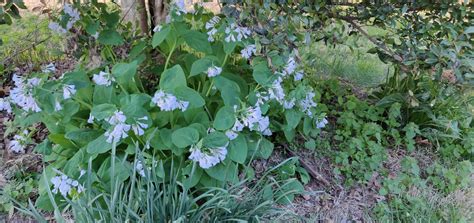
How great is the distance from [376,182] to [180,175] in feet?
3.53

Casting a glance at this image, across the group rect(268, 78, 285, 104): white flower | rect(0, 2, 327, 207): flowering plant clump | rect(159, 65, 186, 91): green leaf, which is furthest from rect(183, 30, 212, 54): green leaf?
rect(268, 78, 285, 104): white flower

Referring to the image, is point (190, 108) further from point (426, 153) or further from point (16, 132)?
point (426, 153)

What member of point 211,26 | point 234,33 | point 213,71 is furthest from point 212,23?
point 213,71

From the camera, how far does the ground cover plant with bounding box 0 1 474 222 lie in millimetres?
1832

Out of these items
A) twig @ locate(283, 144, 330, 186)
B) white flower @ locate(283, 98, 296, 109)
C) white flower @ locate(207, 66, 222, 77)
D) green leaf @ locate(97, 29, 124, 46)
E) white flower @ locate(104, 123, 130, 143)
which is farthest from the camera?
twig @ locate(283, 144, 330, 186)

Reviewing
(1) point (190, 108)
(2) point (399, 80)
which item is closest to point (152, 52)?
(1) point (190, 108)

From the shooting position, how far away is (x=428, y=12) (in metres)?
2.50

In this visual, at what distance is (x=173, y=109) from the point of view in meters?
1.83

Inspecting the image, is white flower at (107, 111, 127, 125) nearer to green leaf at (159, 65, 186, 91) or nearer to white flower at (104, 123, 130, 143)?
white flower at (104, 123, 130, 143)

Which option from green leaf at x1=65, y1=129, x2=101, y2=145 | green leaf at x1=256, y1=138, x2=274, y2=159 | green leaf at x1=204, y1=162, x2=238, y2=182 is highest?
green leaf at x1=65, y1=129, x2=101, y2=145

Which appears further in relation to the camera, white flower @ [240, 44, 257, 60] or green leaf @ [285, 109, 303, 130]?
green leaf @ [285, 109, 303, 130]

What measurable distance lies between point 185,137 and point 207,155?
12cm

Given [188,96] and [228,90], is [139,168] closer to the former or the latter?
[188,96]

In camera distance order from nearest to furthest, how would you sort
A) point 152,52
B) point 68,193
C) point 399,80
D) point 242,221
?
point 242,221 → point 68,193 → point 152,52 → point 399,80
